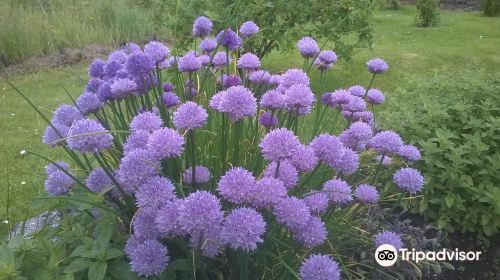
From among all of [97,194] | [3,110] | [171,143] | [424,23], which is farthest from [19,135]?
[424,23]

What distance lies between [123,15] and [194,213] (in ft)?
27.2

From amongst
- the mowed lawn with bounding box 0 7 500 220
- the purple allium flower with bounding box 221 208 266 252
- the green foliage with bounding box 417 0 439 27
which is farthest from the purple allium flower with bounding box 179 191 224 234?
the green foliage with bounding box 417 0 439 27

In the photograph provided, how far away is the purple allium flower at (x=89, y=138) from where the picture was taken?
1.62 meters

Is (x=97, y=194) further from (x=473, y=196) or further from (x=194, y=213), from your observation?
(x=473, y=196)

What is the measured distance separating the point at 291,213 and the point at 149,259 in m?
0.45

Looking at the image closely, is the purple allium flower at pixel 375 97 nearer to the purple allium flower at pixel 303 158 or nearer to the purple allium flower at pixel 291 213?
the purple allium flower at pixel 303 158

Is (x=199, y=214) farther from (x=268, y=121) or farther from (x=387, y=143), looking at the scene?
(x=387, y=143)

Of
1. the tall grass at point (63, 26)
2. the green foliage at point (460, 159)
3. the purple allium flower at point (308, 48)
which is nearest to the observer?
the purple allium flower at point (308, 48)

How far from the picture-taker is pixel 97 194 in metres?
1.79

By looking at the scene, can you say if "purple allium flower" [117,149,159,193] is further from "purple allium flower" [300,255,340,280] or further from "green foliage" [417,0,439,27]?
"green foliage" [417,0,439,27]

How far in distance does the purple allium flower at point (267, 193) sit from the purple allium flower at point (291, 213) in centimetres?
4

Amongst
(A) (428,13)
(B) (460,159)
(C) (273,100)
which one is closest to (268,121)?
(C) (273,100)

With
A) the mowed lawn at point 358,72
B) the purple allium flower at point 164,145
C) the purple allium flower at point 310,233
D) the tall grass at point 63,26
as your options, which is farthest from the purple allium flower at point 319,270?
the tall grass at point 63,26

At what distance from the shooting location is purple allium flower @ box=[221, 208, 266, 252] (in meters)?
1.37
